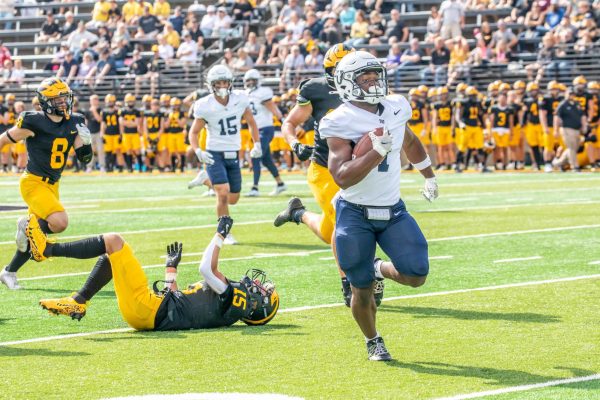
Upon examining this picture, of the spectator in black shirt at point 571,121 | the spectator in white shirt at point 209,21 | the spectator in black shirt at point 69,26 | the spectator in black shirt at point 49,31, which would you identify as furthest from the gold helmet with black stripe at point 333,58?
the spectator in black shirt at point 49,31

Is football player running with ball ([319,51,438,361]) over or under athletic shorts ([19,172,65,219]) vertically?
over

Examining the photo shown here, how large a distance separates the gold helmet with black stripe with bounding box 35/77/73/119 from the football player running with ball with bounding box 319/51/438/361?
339cm

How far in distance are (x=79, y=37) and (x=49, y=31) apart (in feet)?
7.14

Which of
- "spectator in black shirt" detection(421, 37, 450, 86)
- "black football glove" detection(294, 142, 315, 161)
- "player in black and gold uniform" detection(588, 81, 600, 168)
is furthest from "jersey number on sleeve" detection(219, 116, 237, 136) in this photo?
"spectator in black shirt" detection(421, 37, 450, 86)

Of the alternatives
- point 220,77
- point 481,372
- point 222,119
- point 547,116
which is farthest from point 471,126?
point 481,372

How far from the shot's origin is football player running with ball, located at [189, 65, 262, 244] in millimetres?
12266

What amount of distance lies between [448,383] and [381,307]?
2.50 metres

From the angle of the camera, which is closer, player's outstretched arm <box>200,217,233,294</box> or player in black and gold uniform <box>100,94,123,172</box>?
player's outstretched arm <box>200,217,233,294</box>

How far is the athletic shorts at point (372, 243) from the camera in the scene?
6.06 metres

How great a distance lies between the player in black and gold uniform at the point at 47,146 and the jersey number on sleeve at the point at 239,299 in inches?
99.8

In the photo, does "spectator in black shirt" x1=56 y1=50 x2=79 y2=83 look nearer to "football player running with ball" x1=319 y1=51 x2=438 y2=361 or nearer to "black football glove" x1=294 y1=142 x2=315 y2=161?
"black football glove" x1=294 y1=142 x2=315 y2=161

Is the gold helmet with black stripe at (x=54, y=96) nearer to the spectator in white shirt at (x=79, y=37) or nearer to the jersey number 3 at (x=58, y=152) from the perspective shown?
the jersey number 3 at (x=58, y=152)

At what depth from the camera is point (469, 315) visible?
755 centimetres

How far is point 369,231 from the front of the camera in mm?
6141
